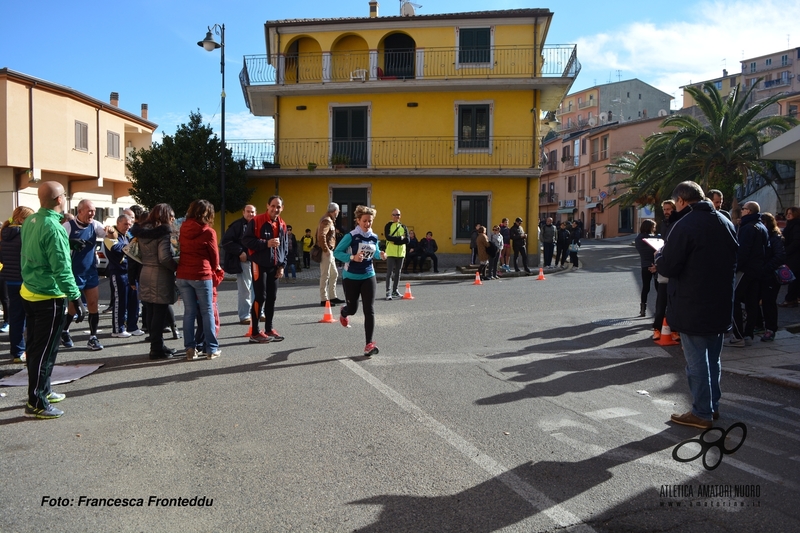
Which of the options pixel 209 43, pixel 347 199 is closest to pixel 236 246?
pixel 209 43

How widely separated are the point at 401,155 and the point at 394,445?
22.1 m

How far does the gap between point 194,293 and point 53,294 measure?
2197 mm

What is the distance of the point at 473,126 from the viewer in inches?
1000

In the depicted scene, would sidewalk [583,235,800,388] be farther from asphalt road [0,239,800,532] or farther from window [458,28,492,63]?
window [458,28,492,63]

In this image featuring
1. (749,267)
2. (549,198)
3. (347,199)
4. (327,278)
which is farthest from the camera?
(549,198)

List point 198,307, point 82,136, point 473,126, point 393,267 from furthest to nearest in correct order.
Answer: point 82,136 → point 473,126 → point 393,267 → point 198,307

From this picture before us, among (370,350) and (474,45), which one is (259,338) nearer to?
(370,350)

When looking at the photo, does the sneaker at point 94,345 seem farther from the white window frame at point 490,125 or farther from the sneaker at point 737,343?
the white window frame at point 490,125

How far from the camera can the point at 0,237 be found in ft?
25.7

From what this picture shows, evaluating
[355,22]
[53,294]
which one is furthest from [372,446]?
[355,22]

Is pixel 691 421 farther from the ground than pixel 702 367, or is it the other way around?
pixel 702 367

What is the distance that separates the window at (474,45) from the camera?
2548cm

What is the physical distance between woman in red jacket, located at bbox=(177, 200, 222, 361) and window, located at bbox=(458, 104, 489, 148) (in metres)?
19.3

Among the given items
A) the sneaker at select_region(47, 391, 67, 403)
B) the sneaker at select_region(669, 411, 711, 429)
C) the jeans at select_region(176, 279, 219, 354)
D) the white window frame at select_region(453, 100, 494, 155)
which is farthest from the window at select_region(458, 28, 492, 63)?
the sneaker at select_region(47, 391, 67, 403)
